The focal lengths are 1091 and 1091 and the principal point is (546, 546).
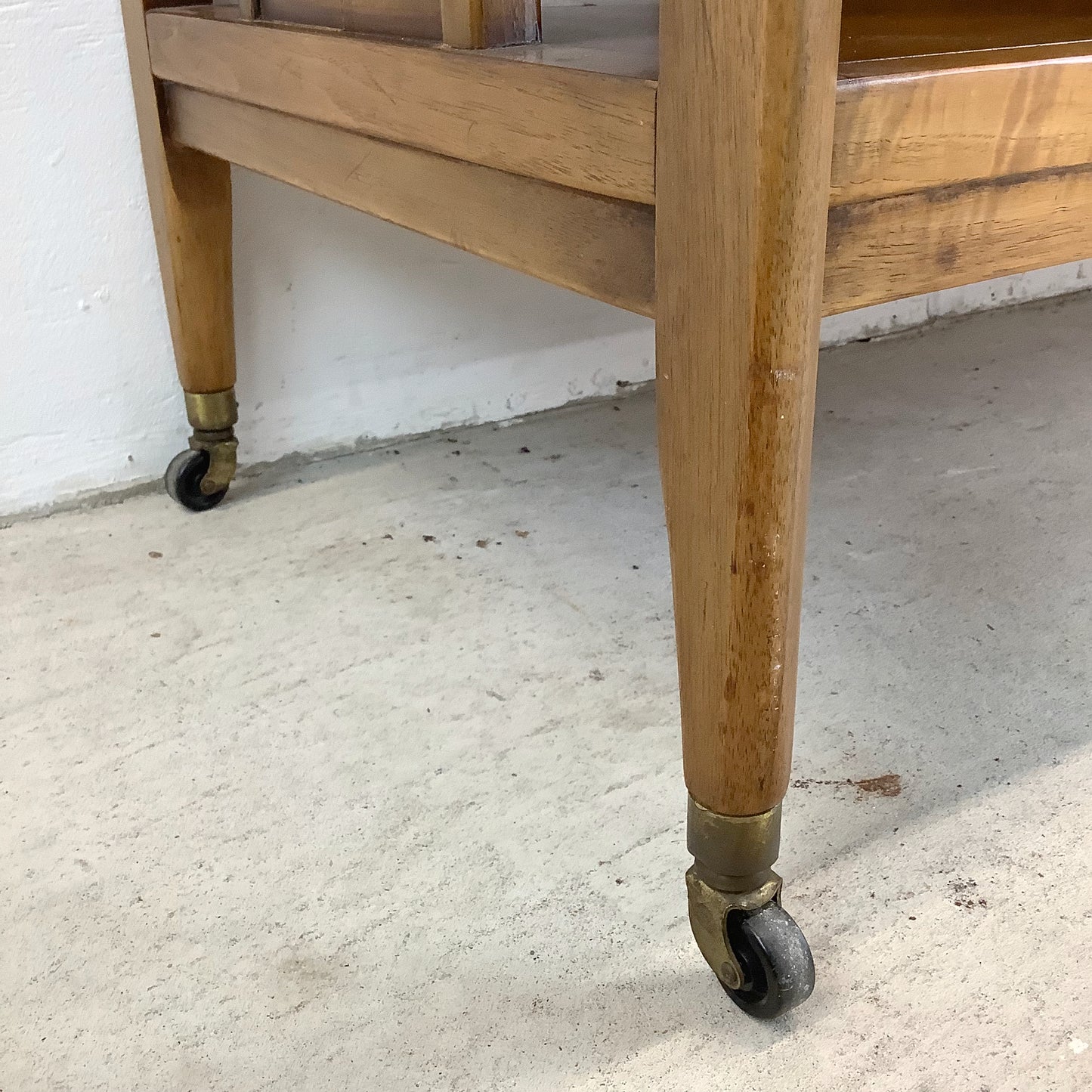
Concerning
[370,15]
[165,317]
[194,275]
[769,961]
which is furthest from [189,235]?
[769,961]

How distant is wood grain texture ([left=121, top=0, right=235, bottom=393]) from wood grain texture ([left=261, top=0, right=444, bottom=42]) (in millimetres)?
248

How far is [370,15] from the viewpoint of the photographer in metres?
0.73

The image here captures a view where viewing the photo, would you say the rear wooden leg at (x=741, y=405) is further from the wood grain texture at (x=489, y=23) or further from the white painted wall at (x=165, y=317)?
the white painted wall at (x=165, y=317)

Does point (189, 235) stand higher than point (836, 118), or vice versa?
point (836, 118)

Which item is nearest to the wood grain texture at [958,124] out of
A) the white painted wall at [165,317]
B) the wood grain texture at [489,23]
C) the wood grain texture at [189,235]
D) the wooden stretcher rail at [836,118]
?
the wooden stretcher rail at [836,118]

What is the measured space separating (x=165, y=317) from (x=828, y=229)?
3.01 feet

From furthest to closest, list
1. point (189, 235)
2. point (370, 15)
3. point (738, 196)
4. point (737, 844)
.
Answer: point (189, 235) < point (370, 15) < point (737, 844) < point (738, 196)

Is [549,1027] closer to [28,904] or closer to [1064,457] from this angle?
[28,904]

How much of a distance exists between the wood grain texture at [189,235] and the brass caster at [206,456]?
18 millimetres

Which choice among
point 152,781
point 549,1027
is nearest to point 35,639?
point 152,781

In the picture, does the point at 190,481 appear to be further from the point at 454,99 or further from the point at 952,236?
the point at 952,236

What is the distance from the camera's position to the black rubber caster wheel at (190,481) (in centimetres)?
118

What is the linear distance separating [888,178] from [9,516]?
1.02 meters

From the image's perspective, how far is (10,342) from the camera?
115 cm
